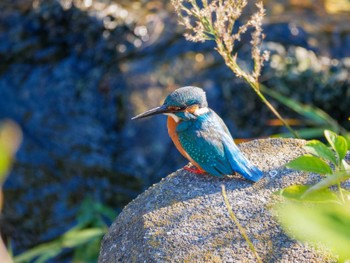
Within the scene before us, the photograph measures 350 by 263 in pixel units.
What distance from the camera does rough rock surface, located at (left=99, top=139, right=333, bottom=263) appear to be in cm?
225

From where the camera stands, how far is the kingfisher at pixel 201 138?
2.62 meters

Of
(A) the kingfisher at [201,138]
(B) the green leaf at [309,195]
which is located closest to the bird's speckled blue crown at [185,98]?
(A) the kingfisher at [201,138]

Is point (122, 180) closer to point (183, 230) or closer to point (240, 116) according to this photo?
point (240, 116)

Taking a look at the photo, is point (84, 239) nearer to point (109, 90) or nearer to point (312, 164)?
point (109, 90)

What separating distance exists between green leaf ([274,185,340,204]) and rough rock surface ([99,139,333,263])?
0.57 m

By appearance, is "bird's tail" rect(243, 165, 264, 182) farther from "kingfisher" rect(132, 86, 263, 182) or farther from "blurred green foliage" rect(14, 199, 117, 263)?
"blurred green foliage" rect(14, 199, 117, 263)

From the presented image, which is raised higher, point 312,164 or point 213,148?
point 312,164

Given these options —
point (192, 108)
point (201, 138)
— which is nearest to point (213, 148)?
point (201, 138)

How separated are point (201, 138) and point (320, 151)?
0.82 m

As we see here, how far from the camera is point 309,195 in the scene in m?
1.55

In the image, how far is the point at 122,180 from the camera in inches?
207

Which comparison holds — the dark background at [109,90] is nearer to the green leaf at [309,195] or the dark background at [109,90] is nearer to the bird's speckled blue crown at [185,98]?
the bird's speckled blue crown at [185,98]

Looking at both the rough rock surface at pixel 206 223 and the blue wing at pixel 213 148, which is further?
the blue wing at pixel 213 148

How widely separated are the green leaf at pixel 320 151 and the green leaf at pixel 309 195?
1.08 feet
